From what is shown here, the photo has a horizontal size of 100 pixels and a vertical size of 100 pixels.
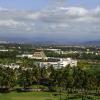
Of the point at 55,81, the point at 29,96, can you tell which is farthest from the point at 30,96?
the point at 55,81

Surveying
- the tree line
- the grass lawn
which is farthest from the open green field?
the tree line

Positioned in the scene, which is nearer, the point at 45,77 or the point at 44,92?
the point at 44,92

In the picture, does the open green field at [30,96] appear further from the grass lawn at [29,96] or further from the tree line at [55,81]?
the tree line at [55,81]

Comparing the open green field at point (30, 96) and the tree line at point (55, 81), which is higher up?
the tree line at point (55, 81)

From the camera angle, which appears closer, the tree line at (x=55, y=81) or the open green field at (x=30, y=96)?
the open green field at (x=30, y=96)

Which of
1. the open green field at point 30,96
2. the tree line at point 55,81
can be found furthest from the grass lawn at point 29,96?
the tree line at point 55,81

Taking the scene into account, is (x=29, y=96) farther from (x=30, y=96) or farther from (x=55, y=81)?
(x=55, y=81)

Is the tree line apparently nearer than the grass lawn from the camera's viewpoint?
No

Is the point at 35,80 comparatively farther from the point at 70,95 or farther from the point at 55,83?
the point at 70,95

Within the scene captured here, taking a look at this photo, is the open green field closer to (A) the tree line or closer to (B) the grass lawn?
(B) the grass lawn

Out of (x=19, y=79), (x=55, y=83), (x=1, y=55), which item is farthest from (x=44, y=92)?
(x=1, y=55)

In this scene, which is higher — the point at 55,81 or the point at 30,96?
the point at 55,81
